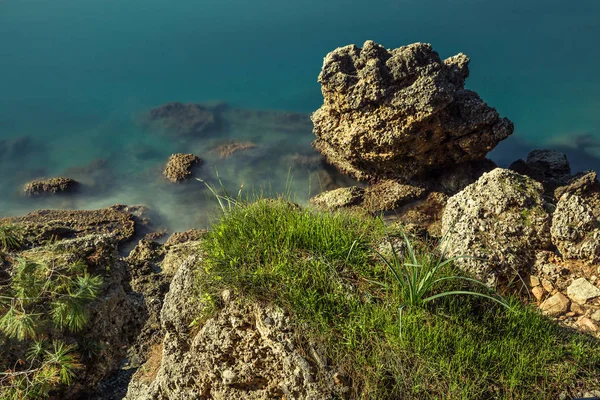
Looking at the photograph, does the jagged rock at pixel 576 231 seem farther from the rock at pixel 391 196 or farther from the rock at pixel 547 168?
the rock at pixel 547 168

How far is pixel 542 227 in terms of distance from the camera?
529 centimetres

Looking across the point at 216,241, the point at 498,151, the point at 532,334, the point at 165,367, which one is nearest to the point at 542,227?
the point at 532,334

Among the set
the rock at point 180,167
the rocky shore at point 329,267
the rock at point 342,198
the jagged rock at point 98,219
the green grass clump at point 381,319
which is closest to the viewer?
the green grass clump at point 381,319

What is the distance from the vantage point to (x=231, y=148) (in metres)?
13.5

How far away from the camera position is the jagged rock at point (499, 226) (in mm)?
4902

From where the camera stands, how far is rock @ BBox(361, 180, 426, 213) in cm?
973

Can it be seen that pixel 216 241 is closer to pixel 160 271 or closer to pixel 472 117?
pixel 160 271

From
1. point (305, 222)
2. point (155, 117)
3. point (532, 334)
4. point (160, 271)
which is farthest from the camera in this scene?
point (155, 117)

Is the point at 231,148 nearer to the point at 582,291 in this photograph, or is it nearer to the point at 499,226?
the point at 499,226

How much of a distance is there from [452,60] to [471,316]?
7.61 metres

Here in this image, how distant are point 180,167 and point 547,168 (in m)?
8.48

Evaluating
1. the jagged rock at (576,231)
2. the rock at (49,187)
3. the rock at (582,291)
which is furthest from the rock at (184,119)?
the rock at (582,291)

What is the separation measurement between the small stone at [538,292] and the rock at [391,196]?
4.88 m

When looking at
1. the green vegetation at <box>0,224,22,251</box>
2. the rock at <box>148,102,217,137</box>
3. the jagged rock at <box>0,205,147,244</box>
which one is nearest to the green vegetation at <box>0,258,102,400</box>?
the green vegetation at <box>0,224,22,251</box>
